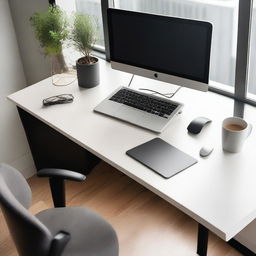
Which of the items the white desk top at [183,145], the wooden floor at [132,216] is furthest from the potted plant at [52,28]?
the wooden floor at [132,216]

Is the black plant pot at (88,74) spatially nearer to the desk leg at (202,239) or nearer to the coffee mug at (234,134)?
the coffee mug at (234,134)

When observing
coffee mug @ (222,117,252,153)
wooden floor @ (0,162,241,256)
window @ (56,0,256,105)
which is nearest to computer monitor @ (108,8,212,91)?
coffee mug @ (222,117,252,153)

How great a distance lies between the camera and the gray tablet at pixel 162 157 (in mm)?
1523

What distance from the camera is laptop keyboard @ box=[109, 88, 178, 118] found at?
1.84 m

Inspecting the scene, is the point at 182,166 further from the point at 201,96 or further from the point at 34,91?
the point at 34,91

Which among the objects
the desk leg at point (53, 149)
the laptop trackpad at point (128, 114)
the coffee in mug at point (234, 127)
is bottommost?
the desk leg at point (53, 149)

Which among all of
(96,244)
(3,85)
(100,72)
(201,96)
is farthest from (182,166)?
(3,85)

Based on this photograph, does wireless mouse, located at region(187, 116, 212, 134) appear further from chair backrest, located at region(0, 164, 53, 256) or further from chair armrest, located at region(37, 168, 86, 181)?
chair backrest, located at region(0, 164, 53, 256)

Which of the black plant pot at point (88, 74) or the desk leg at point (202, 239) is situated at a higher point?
the black plant pot at point (88, 74)

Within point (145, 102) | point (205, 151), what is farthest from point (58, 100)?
point (205, 151)

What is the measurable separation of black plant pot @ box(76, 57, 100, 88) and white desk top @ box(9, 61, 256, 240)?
1.3 inches

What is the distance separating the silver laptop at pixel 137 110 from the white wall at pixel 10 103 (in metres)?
1.06

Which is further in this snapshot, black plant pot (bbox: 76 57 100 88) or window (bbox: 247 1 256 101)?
black plant pot (bbox: 76 57 100 88)

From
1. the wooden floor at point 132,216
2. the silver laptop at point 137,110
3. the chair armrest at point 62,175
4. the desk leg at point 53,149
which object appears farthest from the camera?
the desk leg at point 53,149
